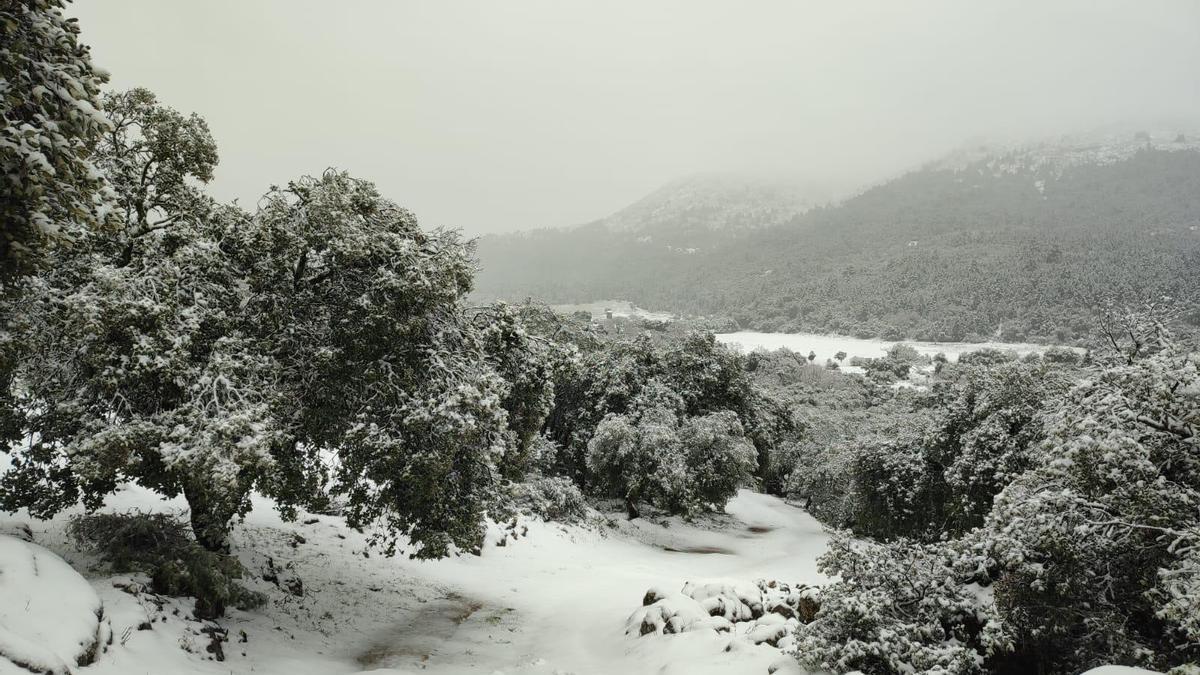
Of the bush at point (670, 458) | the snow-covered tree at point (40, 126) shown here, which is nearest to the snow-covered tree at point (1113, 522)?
the snow-covered tree at point (40, 126)

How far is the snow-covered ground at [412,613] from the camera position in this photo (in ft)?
28.1

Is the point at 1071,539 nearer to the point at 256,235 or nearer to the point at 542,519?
the point at 256,235

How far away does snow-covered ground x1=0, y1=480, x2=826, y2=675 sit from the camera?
8578 mm

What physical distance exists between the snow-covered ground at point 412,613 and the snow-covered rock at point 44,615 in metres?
0.32

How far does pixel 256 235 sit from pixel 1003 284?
636 feet

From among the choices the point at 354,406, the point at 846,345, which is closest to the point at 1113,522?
the point at 354,406

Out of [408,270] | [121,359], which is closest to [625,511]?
[408,270]

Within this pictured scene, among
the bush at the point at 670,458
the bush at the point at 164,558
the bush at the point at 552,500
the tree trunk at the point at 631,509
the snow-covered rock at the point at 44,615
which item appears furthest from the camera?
the tree trunk at the point at 631,509

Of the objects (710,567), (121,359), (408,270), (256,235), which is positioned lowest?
(710,567)

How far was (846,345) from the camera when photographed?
139 metres

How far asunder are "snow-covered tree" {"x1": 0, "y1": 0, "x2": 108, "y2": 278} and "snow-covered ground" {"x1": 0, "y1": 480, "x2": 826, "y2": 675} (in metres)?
4.73

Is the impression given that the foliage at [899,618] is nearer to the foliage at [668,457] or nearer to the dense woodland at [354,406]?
the dense woodland at [354,406]

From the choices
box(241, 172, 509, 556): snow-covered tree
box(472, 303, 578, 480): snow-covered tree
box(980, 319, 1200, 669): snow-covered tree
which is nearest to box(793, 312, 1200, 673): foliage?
box(980, 319, 1200, 669): snow-covered tree

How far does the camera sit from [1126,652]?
654cm
